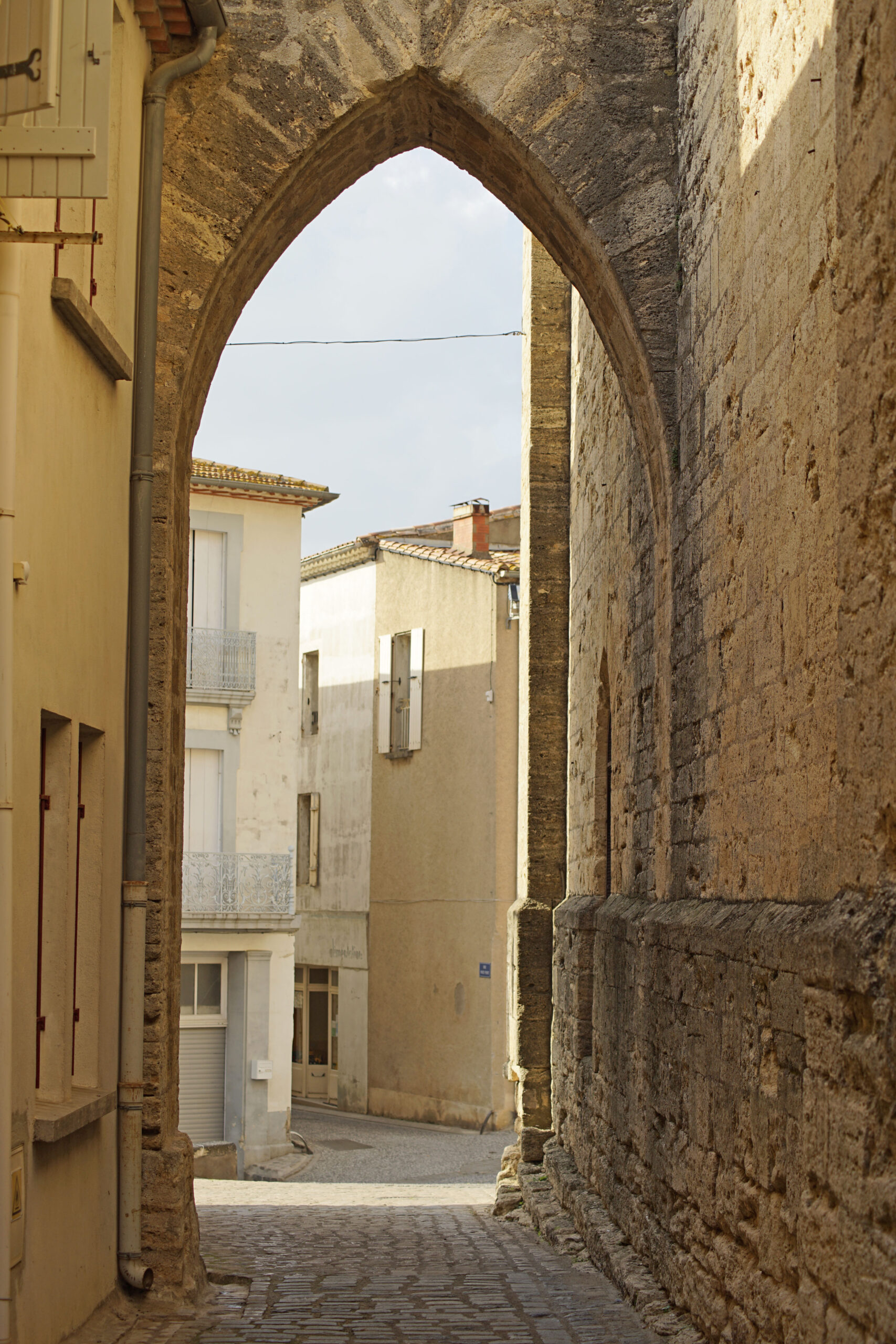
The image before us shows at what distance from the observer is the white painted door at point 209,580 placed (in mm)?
19109

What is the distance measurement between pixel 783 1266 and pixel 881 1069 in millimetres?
1209

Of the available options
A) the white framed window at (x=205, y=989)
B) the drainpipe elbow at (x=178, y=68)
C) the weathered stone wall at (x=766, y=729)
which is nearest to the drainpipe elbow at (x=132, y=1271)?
the weathered stone wall at (x=766, y=729)

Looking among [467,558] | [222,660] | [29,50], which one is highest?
[467,558]

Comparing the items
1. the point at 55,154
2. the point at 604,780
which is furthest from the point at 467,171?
the point at 55,154

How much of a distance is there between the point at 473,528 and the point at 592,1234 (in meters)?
16.7

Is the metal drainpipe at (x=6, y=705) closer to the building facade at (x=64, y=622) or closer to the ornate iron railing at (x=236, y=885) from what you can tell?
the building facade at (x=64, y=622)

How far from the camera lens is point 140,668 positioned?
634 cm

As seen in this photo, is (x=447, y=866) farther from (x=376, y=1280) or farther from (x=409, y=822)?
(x=376, y=1280)

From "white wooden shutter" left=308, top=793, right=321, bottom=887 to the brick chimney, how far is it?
184 inches

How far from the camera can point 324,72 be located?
6.86 metres

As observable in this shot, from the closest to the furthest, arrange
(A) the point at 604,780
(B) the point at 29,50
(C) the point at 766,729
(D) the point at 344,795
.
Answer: (B) the point at 29,50 < (C) the point at 766,729 < (A) the point at 604,780 < (D) the point at 344,795

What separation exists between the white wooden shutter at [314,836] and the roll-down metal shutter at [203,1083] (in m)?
6.64

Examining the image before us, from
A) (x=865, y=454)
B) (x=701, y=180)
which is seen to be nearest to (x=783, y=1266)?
(x=865, y=454)

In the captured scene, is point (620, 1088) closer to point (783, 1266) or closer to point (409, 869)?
point (783, 1266)
